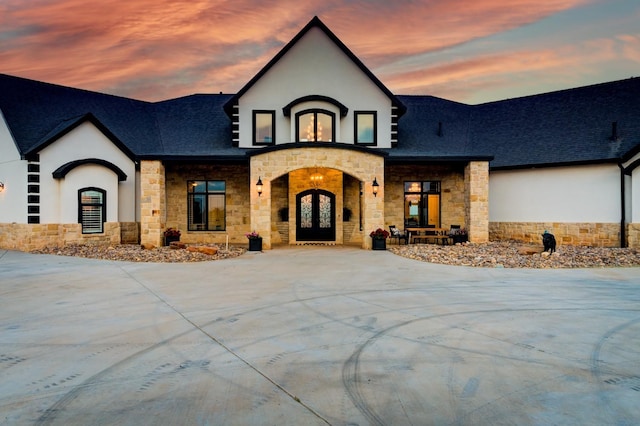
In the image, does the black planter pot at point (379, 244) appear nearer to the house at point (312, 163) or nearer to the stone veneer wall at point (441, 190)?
the house at point (312, 163)

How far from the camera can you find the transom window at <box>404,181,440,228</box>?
66.3ft

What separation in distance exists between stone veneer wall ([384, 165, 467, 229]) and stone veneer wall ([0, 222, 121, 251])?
44.7 ft

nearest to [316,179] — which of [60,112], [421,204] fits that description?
[421,204]

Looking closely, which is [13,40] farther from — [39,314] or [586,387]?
[586,387]

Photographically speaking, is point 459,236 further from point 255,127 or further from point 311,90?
point 255,127

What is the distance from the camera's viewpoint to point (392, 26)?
16.3m

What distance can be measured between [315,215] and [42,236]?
1183cm

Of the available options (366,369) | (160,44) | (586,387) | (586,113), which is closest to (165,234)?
(160,44)

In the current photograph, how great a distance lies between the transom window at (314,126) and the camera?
18734 millimetres

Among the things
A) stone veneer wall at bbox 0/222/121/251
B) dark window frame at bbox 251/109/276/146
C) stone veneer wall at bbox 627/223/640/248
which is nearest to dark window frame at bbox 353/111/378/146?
dark window frame at bbox 251/109/276/146

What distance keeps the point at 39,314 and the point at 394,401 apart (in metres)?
5.91

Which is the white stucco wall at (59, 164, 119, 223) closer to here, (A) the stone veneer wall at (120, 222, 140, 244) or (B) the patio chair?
(A) the stone veneer wall at (120, 222, 140, 244)

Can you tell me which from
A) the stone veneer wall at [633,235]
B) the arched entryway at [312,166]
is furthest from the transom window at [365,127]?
the stone veneer wall at [633,235]

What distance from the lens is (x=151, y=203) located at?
1673 centimetres
